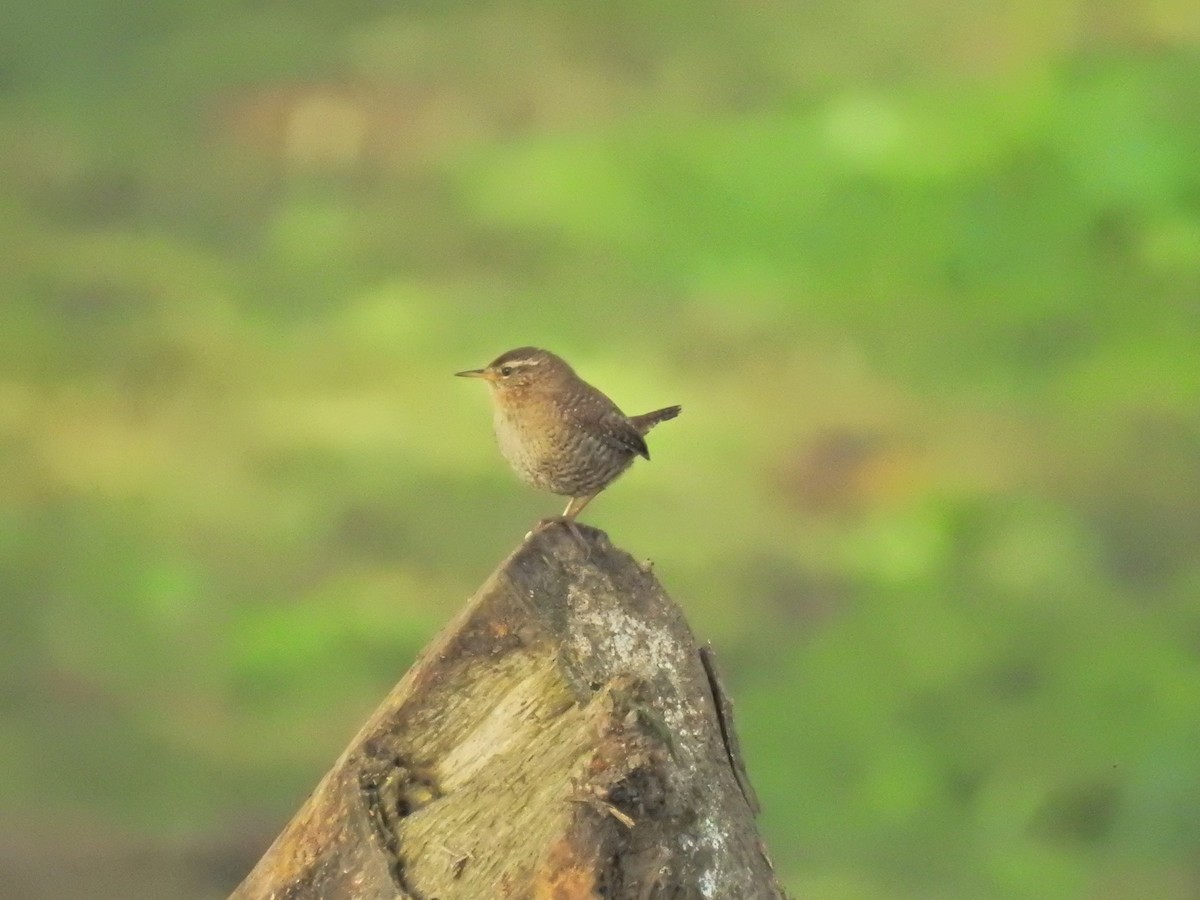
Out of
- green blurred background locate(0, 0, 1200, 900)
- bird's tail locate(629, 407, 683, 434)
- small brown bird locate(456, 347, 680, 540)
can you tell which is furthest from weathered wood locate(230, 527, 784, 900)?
green blurred background locate(0, 0, 1200, 900)

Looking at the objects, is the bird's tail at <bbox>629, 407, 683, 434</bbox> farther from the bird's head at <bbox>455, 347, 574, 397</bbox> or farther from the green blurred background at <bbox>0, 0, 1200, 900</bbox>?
the green blurred background at <bbox>0, 0, 1200, 900</bbox>

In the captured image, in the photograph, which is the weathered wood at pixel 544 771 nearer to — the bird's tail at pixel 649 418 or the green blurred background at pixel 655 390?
the bird's tail at pixel 649 418

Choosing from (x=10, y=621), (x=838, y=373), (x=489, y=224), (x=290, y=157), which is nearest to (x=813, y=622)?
(x=838, y=373)

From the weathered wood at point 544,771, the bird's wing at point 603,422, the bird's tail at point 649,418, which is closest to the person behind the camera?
the weathered wood at point 544,771

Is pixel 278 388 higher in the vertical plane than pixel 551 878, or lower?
higher

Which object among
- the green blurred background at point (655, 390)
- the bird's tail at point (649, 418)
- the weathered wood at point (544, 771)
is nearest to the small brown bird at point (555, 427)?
the bird's tail at point (649, 418)

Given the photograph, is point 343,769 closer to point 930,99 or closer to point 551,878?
point 551,878
